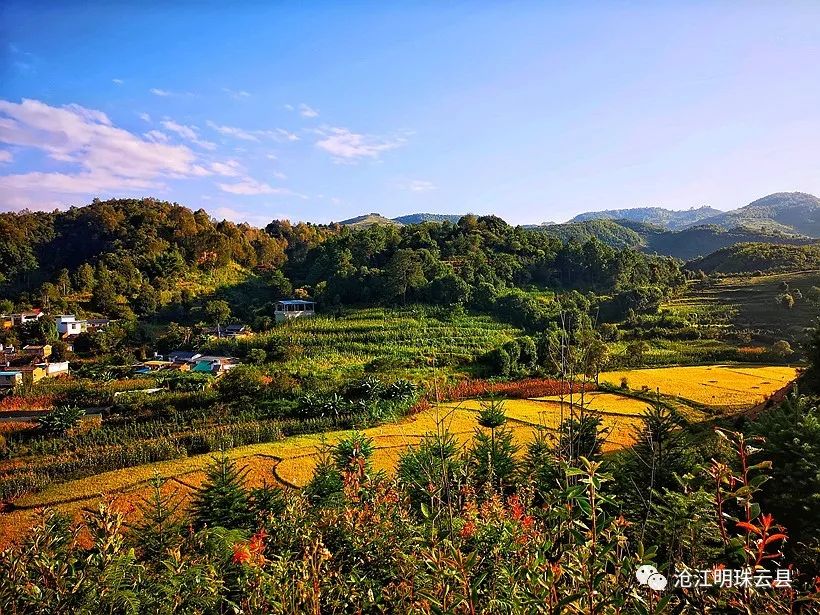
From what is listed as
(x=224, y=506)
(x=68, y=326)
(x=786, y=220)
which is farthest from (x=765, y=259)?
(x=786, y=220)

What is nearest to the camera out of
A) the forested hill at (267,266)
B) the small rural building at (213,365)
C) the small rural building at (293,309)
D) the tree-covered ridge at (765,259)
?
the small rural building at (213,365)

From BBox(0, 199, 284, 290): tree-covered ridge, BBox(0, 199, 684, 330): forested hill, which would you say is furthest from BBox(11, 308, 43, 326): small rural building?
BBox(0, 199, 284, 290): tree-covered ridge

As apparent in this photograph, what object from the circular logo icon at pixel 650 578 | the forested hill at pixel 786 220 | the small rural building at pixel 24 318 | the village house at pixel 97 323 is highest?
the forested hill at pixel 786 220

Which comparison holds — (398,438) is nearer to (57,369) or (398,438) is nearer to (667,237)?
(57,369)

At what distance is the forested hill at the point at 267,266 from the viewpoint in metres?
36.3

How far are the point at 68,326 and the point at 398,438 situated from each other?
29366 millimetres

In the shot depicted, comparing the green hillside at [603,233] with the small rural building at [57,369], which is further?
the green hillside at [603,233]

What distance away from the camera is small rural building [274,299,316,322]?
34594 millimetres

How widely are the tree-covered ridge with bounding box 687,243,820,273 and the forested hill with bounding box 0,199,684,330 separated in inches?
317

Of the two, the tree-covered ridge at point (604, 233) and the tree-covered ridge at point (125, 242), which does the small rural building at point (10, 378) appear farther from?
the tree-covered ridge at point (604, 233)

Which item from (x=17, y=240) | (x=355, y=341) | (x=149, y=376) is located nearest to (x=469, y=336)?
(x=355, y=341)

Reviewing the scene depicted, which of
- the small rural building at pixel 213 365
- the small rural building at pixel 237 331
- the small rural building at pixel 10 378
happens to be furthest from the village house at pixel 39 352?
the small rural building at pixel 237 331

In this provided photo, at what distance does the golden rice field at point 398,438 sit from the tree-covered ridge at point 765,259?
23.2 metres

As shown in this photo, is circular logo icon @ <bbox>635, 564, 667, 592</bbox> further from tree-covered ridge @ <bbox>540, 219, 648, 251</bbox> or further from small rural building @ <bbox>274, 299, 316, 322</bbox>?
tree-covered ridge @ <bbox>540, 219, 648, 251</bbox>
